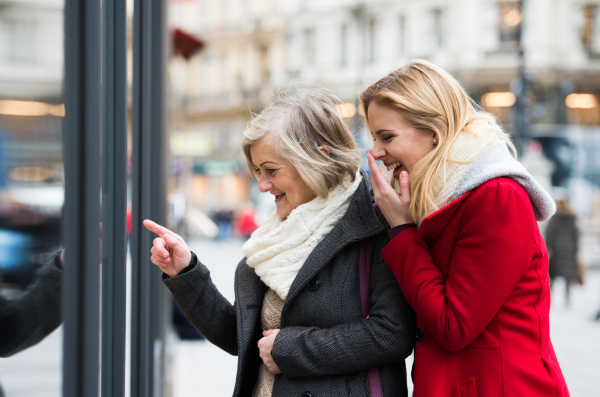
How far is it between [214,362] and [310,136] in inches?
178

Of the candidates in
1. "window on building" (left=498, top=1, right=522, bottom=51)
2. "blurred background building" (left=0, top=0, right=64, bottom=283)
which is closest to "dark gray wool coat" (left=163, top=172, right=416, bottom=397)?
"blurred background building" (left=0, top=0, right=64, bottom=283)

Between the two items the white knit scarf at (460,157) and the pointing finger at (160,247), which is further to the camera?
the pointing finger at (160,247)

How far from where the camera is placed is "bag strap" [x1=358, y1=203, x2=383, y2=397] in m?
1.52

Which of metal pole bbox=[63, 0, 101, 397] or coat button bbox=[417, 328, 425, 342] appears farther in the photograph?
coat button bbox=[417, 328, 425, 342]

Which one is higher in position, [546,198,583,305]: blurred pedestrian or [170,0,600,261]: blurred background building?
[170,0,600,261]: blurred background building

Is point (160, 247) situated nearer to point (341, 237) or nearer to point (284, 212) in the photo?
point (284, 212)

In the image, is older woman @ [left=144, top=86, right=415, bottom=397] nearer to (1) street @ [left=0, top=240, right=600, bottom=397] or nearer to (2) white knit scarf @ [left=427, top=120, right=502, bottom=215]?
(2) white knit scarf @ [left=427, top=120, right=502, bottom=215]

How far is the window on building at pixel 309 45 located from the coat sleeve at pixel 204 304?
28879 mm

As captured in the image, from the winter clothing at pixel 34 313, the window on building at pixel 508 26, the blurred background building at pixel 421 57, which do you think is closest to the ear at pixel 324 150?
the winter clothing at pixel 34 313

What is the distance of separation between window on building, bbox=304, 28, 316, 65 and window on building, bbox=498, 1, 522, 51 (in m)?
11.3

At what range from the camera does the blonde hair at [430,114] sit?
146 cm

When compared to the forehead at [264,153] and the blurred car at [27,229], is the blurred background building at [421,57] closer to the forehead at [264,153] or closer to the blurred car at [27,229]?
the forehead at [264,153]

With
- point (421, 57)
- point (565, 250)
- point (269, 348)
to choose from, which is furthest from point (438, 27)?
point (269, 348)

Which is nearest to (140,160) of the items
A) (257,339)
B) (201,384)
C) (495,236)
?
(257,339)
